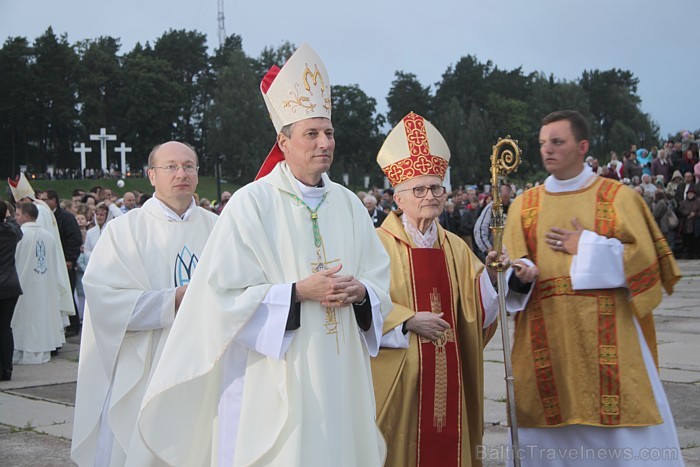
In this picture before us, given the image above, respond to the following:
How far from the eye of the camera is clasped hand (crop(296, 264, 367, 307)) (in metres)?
4.19

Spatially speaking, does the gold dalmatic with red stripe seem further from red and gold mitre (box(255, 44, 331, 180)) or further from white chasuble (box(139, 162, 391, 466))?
red and gold mitre (box(255, 44, 331, 180))

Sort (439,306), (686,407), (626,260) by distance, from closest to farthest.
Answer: (626,260)
(439,306)
(686,407)

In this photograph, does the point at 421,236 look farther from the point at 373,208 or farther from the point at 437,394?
the point at 373,208

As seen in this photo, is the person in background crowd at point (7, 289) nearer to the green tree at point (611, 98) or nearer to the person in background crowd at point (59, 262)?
the person in background crowd at point (59, 262)

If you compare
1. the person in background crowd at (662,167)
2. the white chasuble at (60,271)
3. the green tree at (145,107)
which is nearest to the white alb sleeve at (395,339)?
the white chasuble at (60,271)

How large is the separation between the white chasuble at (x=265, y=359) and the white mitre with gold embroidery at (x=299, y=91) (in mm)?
282

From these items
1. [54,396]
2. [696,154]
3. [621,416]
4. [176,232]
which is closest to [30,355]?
[54,396]

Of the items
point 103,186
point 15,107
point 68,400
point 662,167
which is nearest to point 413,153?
point 68,400

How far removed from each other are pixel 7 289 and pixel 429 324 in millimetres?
7216

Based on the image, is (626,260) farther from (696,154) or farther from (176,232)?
(696,154)

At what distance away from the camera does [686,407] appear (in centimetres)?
774

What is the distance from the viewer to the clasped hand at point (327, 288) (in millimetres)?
4188

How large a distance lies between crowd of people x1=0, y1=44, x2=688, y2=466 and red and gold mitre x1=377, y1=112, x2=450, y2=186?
1 cm

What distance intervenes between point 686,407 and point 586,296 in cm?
306
